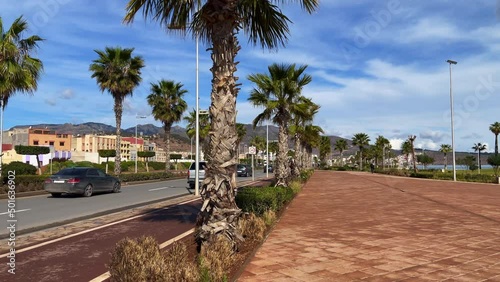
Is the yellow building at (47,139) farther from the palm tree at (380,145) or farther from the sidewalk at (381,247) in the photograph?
the sidewalk at (381,247)

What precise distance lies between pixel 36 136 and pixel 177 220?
11008cm

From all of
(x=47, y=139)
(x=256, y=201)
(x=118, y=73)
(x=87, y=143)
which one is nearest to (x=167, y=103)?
(x=118, y=73)

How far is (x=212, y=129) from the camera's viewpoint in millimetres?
6977

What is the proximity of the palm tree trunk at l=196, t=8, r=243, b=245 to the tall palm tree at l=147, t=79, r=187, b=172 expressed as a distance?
35427 millimetres

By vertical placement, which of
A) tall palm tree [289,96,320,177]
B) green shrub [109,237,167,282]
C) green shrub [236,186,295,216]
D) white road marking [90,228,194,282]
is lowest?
white road marking [90,228,194,282]

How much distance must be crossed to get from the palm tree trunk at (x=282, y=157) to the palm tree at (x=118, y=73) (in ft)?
56.3

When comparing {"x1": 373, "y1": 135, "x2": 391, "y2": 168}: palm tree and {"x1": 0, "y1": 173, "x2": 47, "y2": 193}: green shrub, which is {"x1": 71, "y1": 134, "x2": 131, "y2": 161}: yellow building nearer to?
{"x1": 373, "y1": 135, "x2": 391, "y2": 168}: palm tree

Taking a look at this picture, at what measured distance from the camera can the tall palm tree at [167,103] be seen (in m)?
42.0

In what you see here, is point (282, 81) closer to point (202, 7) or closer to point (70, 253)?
point (202, 7)

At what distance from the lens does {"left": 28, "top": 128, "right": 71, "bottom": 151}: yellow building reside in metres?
106

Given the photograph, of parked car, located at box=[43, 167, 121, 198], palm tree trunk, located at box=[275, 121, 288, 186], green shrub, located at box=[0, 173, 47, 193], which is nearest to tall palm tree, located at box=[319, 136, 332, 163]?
palm tree trunk, located at box=[275, 121, 288, 186]

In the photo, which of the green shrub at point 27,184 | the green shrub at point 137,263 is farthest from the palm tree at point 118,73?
the green shrub at point 137,263

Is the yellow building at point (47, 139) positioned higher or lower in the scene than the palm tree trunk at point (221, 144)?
higher

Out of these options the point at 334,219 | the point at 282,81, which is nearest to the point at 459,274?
the point at 334,219
